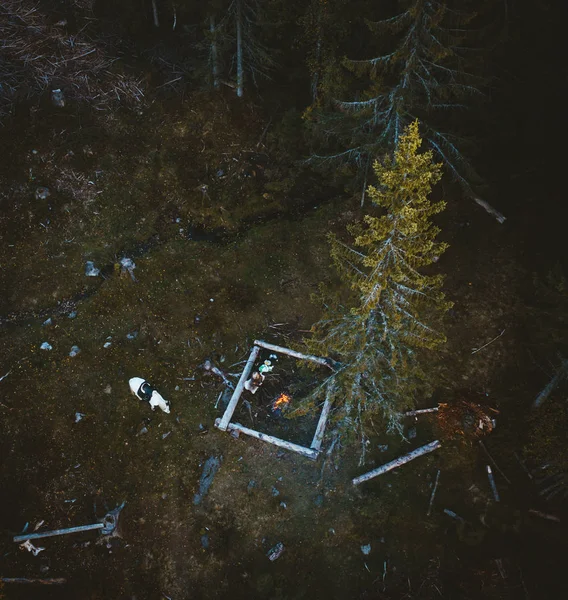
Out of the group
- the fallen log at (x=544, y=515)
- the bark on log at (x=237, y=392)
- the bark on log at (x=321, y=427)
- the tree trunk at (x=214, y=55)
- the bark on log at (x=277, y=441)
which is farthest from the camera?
the tree trunk at (x=214, y=55)

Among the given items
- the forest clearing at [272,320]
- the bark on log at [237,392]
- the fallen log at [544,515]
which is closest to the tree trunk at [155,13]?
the forest clearing at [272,320]

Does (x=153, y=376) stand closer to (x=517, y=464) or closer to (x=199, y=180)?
(x=199, y=180)

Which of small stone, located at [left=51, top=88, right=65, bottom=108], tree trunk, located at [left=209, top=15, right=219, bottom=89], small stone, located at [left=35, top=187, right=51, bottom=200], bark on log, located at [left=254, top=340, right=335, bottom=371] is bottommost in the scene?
bark on log, located at [left=254, top=340, right=335, bottom=371]

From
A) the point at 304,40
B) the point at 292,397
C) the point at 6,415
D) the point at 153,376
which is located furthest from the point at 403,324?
the point at 6,415

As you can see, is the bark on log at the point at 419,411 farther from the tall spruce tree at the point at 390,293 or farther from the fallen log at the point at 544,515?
the fallen log at the point at 544,515

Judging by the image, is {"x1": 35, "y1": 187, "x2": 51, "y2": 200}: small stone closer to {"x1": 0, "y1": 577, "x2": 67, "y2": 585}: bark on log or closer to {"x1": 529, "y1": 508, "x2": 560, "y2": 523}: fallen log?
{"x1": 0, "y1": 577, "x2": 67, "y2": 585}: bark on log

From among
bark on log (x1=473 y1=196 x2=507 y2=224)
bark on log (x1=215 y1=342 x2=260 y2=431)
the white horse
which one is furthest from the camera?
bark on log (x1=473 y1=196 x2=507 y2=224)

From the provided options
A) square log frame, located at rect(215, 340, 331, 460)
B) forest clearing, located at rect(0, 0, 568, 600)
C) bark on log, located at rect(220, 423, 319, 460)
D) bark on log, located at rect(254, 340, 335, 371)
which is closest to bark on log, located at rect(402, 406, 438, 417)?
forest clearing, located at rect(0, 0, 568, 600)

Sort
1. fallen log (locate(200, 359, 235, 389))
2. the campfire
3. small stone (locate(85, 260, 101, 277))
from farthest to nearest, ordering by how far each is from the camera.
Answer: small stone (locate(85, 260, 101, 277))
fallen log (locate(200, 359, 235, 389))
the campfire
